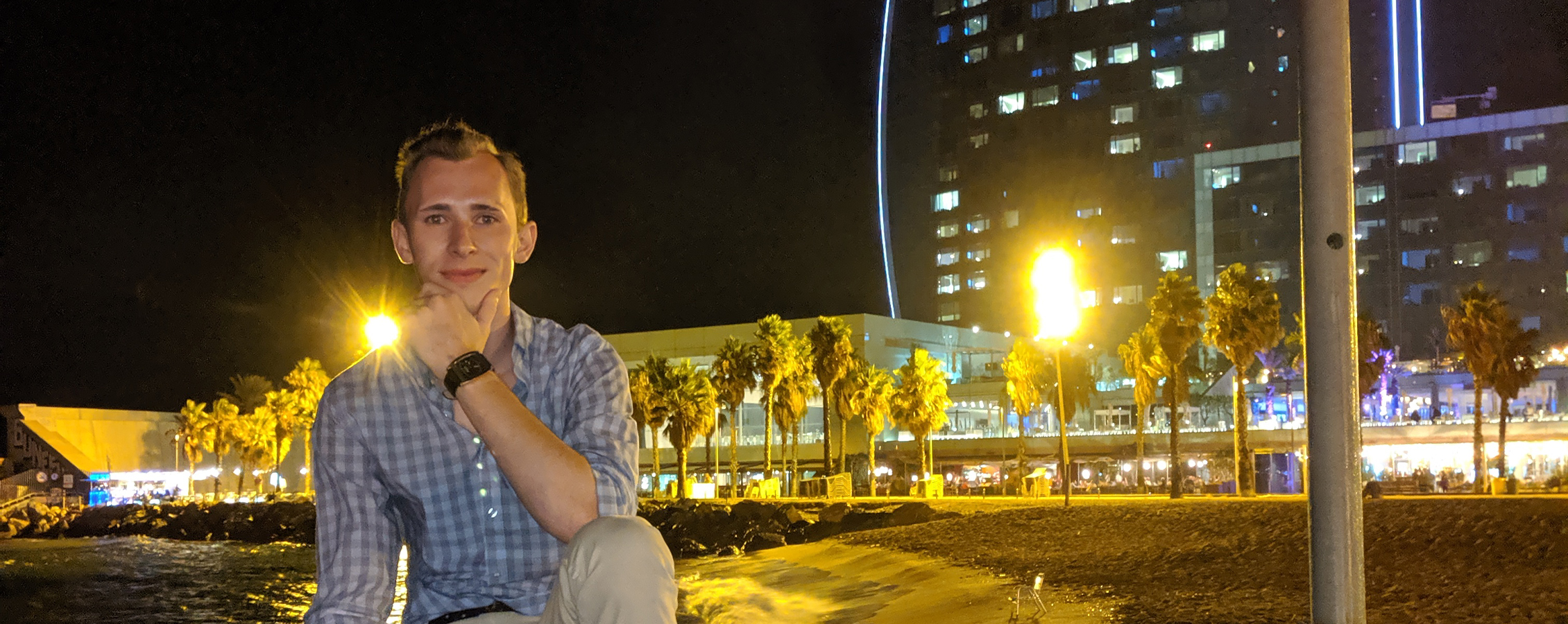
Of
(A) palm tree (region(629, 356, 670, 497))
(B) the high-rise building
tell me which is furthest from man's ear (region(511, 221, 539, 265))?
(B) the high-rise building

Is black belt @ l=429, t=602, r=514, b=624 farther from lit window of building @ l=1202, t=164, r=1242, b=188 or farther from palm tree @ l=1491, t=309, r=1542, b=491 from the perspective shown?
lit window of building @ l=1202, t=164, r=1242, b=188

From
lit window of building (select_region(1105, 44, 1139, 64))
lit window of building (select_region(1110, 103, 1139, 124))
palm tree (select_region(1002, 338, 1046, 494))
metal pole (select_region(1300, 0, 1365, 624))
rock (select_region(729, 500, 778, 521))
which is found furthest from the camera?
lit window of building (select_region(1105, 44, 1139, 64))

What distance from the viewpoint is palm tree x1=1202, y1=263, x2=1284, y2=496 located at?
47094 mm

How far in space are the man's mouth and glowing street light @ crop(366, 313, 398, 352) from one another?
0.14m

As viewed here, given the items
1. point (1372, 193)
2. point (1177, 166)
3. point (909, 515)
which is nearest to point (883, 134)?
point (1177, 166)

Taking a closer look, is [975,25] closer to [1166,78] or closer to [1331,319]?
[1166,78]

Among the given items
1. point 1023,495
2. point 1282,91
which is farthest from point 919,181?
point 1023,495

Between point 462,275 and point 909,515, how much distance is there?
131 feet

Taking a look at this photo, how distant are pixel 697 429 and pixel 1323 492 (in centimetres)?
5857

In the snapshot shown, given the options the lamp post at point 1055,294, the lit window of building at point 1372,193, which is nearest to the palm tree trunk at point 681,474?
the lamp post at point 1055,294

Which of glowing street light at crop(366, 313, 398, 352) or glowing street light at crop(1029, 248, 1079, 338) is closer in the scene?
glowing street light at crop(366, 313, 398, 352)

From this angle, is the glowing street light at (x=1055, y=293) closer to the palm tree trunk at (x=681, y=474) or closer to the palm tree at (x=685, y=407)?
the palm tree at (x=685, y=407)

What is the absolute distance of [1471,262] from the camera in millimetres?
91500

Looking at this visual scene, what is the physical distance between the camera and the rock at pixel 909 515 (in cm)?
4072
